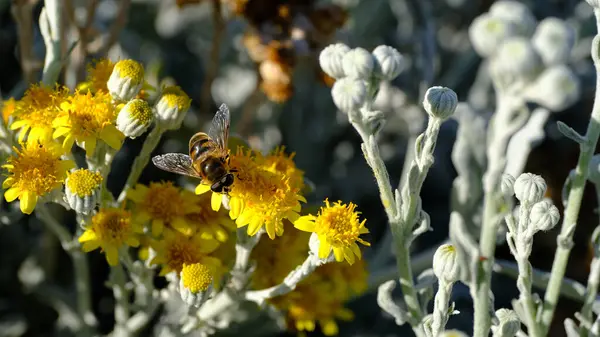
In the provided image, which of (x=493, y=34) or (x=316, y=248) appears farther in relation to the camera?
(x=316, y=248)

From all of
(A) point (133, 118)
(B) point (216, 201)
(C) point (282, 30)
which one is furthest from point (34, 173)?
(C) point (282, 30)

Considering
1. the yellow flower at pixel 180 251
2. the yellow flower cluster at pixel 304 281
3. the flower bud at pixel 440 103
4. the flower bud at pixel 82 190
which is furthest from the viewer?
the yellow flower cluster at pixel 304 281

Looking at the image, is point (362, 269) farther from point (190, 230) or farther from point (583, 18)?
point (583, 18)

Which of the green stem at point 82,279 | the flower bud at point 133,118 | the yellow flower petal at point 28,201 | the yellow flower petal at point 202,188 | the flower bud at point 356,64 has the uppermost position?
Answer: the flower bud at point 356,64

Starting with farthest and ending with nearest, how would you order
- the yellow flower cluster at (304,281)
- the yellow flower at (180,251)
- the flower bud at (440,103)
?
the yellow flower cluster at (304,281) → the yellow flower at (180,251) → the flower bud at (440,103)

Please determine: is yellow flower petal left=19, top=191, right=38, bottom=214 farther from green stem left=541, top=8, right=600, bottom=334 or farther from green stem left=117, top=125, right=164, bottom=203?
green stem left=541, top=8, right=600, bottom=334

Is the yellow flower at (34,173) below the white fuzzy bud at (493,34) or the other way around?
below

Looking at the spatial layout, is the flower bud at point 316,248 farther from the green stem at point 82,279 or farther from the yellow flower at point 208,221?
the green stem at point 82,279

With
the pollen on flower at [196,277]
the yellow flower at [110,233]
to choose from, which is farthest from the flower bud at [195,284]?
the yellow flower at [110,233]

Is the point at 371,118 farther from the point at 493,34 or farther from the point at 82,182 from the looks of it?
the point at 82,182
